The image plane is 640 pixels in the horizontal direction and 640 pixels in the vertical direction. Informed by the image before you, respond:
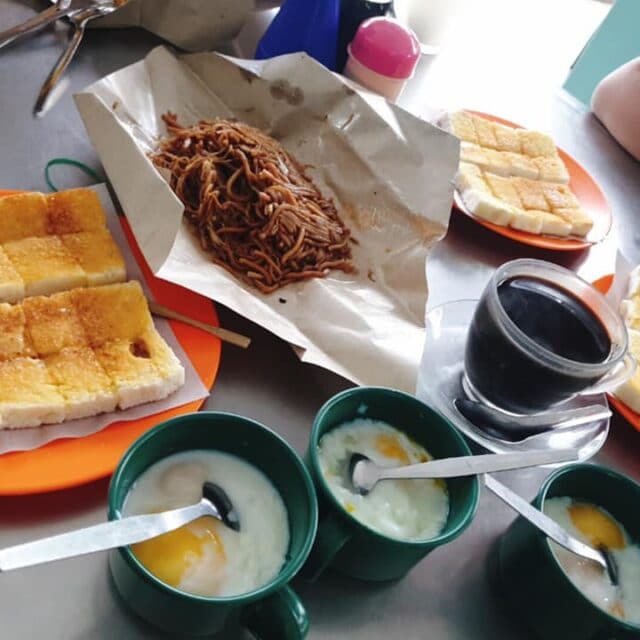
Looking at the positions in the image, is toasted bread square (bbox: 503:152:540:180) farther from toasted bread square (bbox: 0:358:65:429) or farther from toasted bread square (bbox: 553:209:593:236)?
toasted bread square (bbox: 0:358:65:429)

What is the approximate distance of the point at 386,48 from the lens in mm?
1324

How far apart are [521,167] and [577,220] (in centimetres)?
19

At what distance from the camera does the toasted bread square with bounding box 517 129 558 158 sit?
152 centimetres

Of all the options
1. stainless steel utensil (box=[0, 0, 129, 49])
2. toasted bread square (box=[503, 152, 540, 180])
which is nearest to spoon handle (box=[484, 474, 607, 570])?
toasted bread square (box=[503, 152, 540, 180])

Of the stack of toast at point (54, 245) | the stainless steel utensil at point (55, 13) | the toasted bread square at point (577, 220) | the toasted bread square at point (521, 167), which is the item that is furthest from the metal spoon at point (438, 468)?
the stainless steel utensil at point (55, 13)

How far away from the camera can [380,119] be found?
47.3 inches

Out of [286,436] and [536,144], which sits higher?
[536,144]

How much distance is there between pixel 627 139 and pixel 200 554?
1.51 meters

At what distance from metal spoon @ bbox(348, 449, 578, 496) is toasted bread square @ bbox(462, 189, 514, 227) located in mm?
631

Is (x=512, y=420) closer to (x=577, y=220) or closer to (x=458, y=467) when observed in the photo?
(x=458, y=467)

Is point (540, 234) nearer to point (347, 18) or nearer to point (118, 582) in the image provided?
point (347, 18)

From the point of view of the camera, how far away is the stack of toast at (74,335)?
2.62 feet

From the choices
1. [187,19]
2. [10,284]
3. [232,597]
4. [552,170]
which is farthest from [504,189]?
[232,597]

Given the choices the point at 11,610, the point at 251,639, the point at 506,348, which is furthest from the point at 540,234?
the point at 11,610
